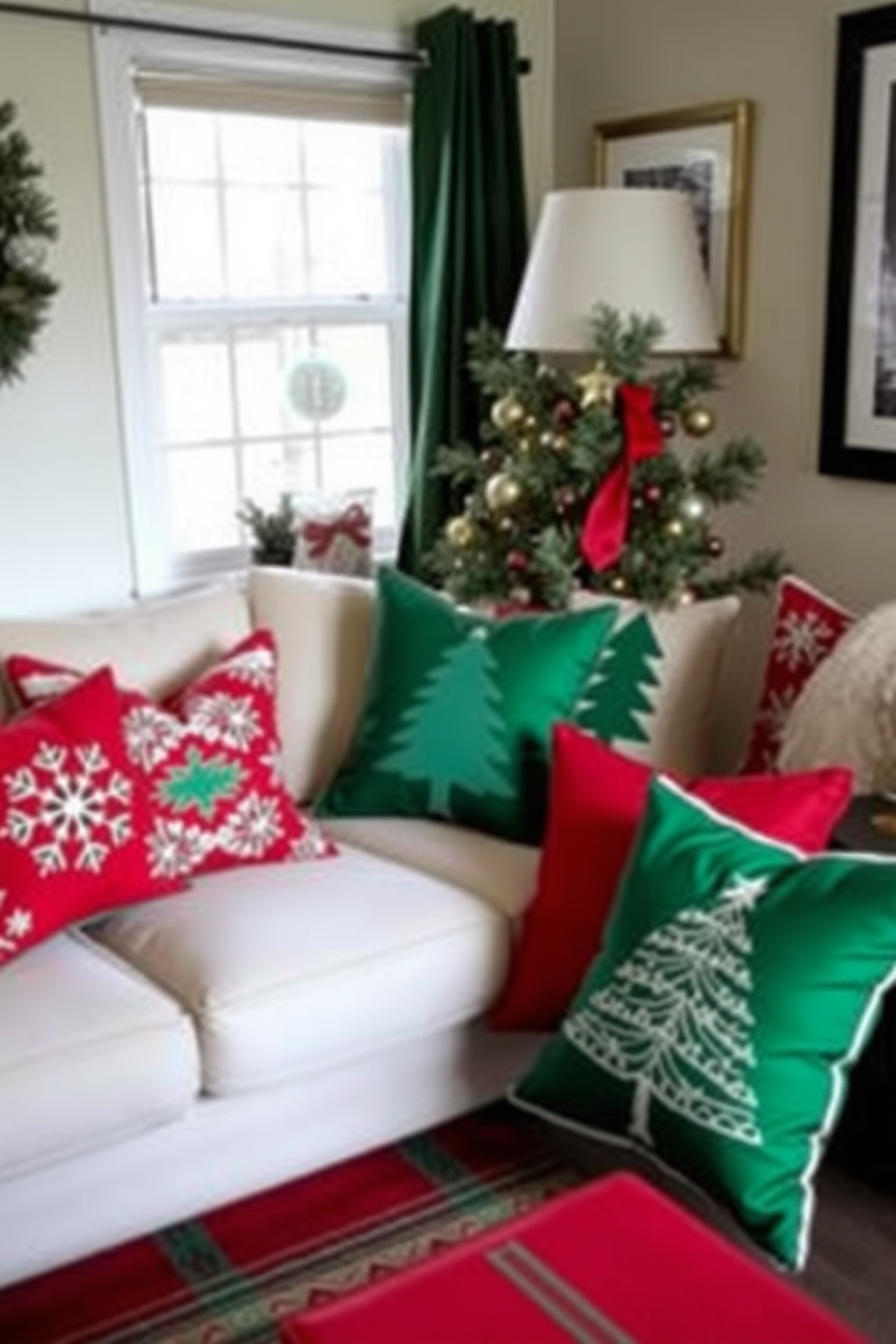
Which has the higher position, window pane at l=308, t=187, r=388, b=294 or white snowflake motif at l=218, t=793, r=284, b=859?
window pane at l=308, t=187, r=388, b=294

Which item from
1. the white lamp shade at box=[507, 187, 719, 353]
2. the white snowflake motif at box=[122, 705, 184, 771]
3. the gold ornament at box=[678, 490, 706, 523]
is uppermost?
the white lamp shade at box=[507, 187, 719, 353]

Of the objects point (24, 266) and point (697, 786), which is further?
point (24, 266)

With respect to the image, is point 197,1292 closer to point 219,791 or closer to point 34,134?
point 219,791

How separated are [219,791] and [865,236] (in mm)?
1763

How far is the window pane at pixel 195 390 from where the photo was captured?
352 cm

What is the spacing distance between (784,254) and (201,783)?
182cm

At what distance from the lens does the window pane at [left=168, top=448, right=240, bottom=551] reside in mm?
3572

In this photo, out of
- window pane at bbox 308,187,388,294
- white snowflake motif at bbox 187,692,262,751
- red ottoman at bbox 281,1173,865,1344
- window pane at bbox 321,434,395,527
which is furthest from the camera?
window pane at bbox 321,434,395,527

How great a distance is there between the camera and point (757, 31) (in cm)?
320

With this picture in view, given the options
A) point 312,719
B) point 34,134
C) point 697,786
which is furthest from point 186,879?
point 34,134

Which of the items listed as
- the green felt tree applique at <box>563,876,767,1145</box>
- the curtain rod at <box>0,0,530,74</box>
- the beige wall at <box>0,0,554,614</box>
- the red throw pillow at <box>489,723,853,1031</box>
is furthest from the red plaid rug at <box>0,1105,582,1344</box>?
the curtain rod at <box>0,0,530,74</box>

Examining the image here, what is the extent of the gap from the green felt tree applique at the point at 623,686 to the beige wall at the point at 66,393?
1.32m

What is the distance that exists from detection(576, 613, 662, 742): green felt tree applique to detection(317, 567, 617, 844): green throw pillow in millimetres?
50

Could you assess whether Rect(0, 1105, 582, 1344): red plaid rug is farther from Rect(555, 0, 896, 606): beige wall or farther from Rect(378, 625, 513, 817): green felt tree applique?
Rect(555, 0, 896, 606): beige wall
